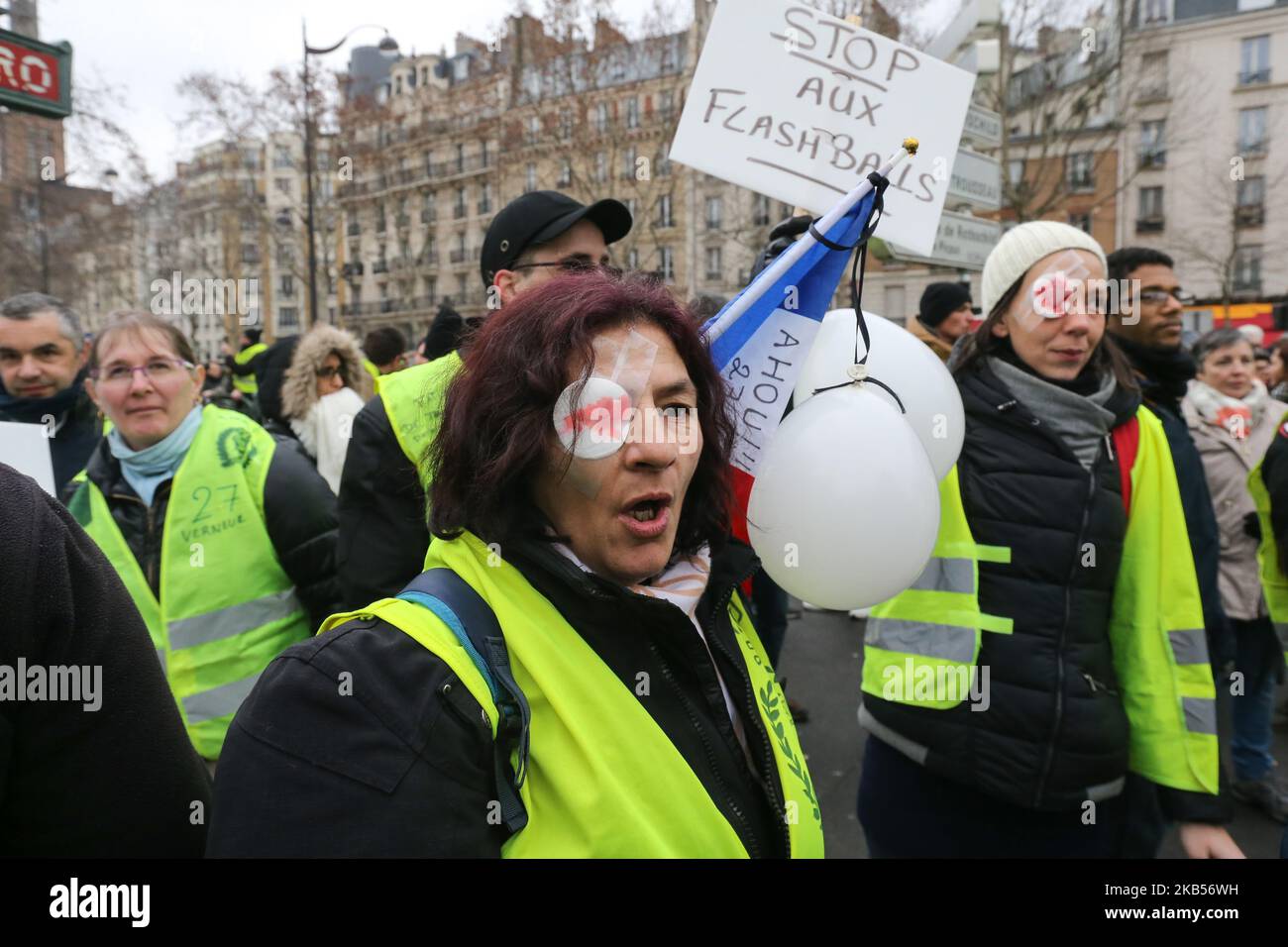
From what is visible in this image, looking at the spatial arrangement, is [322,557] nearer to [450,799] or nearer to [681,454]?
[681,454]

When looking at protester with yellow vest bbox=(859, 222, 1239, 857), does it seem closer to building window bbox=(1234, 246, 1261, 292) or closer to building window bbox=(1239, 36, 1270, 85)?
building window bbox=(1234, 246, 1261, 292)

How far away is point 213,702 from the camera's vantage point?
2.51 metres

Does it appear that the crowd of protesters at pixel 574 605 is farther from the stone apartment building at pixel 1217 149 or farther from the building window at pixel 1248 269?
the building window at pixel 1248 269

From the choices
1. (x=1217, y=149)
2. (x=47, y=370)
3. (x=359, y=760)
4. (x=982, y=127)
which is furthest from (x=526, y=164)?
(x=1217, y=149)

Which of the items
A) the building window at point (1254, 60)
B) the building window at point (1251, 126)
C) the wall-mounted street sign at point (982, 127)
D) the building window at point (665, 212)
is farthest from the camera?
the building window at point (665, 212)

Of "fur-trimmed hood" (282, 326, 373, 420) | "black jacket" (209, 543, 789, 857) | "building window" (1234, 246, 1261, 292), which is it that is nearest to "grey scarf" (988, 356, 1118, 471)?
"black jacket" (209, 543, 789, 857)

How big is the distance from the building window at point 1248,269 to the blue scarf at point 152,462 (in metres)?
38.4

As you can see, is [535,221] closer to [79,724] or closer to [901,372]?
[901,372]

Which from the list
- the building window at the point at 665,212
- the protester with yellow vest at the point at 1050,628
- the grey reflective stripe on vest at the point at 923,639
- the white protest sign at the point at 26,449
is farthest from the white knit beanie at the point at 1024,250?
the building window at the point at 665,212

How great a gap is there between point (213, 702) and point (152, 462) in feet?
2.39

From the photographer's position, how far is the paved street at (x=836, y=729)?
3.91 meters

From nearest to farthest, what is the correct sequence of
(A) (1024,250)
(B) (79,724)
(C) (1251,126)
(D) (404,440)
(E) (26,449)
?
(B) (79,724) → (E) (26,449) → (A) (1024,250) → (D) (404,440) → (C) (1251,126)

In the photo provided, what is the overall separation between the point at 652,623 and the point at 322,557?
1.69 m

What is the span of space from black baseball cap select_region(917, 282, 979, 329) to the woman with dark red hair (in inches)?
160
